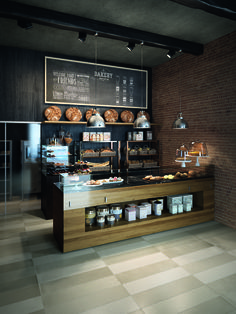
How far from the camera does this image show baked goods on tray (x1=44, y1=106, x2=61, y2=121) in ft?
17.5

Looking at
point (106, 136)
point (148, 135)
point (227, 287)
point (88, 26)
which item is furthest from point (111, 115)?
point (227, 287)

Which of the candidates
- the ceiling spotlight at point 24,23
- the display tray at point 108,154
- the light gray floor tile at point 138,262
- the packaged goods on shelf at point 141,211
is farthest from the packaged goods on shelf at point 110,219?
the ceiling spotlight at point 24,23

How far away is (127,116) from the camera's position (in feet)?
20.4

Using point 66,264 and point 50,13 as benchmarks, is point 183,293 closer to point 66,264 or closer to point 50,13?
point 66,264

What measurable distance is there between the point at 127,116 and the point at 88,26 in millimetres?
2693

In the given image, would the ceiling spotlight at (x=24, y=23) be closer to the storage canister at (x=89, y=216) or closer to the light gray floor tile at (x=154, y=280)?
the storage canister at (x=89, y=216)

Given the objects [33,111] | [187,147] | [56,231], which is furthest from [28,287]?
[187,147]

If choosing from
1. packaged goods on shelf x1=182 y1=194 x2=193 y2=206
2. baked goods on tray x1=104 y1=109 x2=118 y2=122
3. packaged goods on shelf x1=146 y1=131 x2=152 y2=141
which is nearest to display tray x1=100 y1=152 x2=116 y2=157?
baked goods on tray x1=104 y1=109 x2=118 y2=122

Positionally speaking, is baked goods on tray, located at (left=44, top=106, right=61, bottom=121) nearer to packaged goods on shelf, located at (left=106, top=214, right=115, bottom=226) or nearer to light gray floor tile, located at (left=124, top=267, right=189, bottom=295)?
packaged goods on shelf, located at (left=106, top=214, right=115, bottom=226)

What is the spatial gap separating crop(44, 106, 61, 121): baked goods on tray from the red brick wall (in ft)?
9.16

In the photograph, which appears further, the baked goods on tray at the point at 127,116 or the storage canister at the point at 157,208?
the baked goods on tray at the point at 127,116

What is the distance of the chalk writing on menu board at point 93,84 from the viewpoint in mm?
5418

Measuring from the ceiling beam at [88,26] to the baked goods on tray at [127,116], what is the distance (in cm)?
203

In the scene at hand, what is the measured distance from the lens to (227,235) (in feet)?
13.5
